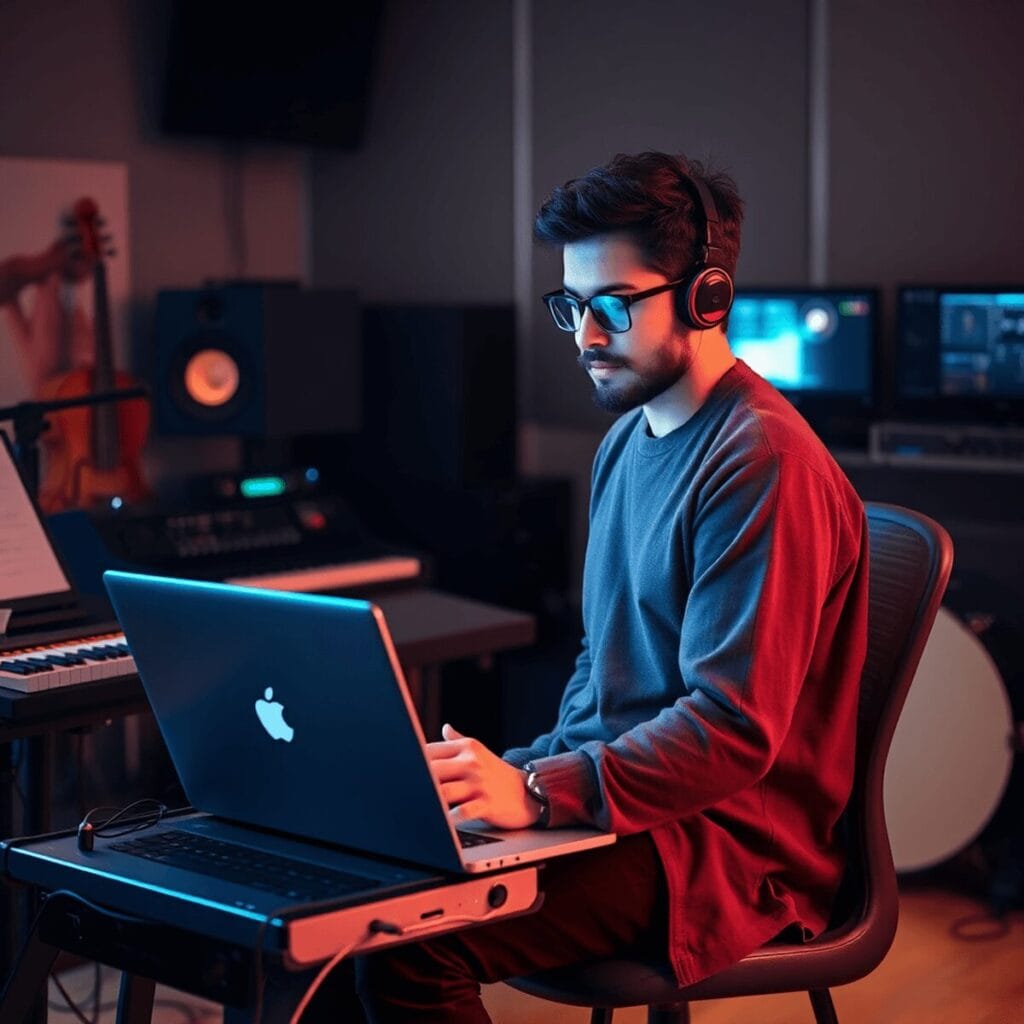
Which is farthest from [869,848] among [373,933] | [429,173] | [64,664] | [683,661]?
[429,173]

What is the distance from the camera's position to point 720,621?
172cm

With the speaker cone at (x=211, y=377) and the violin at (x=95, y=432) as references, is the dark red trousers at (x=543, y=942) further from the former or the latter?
the speaker cone at (x=211, y=377)

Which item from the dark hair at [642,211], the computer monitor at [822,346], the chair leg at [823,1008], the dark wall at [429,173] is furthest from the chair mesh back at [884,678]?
the dark wall at [429,173]

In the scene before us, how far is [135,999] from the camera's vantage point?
183cm

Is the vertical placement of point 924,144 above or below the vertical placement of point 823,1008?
above

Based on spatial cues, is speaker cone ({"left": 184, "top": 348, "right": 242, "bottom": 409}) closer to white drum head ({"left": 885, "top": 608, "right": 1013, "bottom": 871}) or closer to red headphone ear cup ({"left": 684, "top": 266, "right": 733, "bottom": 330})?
white drum head ({"left": 885, "top": 608, "right": 1013, "bottom": 871})

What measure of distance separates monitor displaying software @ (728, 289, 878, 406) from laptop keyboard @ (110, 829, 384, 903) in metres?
2.31

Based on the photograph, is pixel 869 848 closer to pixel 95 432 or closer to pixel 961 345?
pixel 961 345

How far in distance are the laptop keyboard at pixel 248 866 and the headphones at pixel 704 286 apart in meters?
0.72

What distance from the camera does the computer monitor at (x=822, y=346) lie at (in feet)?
12.3

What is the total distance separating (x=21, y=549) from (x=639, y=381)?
117 centimetres

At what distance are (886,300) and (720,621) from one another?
2.40 metres

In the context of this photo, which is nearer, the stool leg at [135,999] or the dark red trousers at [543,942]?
the dark red trousers at [543,942]

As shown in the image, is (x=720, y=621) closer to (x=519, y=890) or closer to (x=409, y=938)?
(x=519, y=890)
